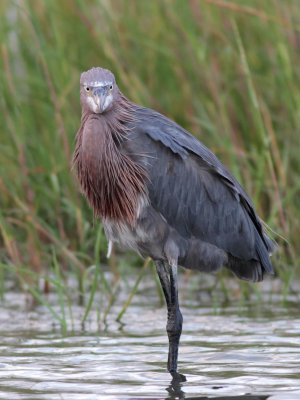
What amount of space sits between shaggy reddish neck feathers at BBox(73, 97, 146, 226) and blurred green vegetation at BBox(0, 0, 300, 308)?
107 centimetres

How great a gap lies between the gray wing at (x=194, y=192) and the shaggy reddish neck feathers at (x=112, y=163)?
0.07 m

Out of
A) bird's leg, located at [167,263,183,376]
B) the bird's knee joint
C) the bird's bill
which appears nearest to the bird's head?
the bird's bill

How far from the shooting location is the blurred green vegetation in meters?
7.39

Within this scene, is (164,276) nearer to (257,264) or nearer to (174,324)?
(174,324)

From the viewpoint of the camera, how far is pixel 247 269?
6.39 m

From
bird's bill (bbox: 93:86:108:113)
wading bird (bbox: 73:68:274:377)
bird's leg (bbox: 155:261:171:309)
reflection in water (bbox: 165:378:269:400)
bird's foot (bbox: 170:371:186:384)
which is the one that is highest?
bird's bill (bbox: 93:86:108:113)

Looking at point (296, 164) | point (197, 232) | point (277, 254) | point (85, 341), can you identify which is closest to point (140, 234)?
point (197, 232)

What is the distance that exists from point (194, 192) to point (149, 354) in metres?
0.89

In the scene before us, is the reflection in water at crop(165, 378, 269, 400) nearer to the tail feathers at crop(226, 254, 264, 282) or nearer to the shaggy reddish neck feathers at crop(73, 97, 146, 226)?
the shaggy reddish neck feathers at crop(73, 97, 146, 226)

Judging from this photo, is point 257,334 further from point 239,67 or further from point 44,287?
point 239,67

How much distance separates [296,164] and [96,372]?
2.89 meters

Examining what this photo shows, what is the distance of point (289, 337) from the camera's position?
6.30m

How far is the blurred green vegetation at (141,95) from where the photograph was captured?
7.39 m

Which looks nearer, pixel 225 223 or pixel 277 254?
pixel 225 223
